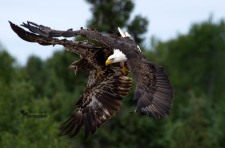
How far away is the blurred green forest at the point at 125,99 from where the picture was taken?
114 ft

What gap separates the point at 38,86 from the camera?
6738 cm

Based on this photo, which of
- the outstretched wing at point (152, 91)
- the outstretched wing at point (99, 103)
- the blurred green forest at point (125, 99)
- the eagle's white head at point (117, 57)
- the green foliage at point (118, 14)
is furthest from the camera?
the green foliage at point (118, 14)

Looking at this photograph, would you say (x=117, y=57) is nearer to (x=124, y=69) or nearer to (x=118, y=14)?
(x=124, y=69)

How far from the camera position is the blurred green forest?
34656 millimetres

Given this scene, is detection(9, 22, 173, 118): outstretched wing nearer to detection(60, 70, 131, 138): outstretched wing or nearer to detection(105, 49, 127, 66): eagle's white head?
detection(105, 49, 127, 66): eagle's white head

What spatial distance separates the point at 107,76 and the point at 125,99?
23723 mm

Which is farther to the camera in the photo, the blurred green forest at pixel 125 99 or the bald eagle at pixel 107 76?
the blurred green forest at pixel 125 99

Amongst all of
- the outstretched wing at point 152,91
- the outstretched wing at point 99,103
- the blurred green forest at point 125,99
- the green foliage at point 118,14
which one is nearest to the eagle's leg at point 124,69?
the outstretched wing at point 99,103

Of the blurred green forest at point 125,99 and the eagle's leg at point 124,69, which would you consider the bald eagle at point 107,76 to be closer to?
the eagle's leg at point 124,69

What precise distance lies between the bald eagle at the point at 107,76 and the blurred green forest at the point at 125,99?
1.22 metres

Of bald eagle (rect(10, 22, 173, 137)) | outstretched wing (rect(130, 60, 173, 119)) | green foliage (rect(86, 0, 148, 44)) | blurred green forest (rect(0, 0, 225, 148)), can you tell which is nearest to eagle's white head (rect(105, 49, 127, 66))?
bald eagle (rect(10, 22, 173, 137))

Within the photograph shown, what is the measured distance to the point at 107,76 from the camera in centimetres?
1825

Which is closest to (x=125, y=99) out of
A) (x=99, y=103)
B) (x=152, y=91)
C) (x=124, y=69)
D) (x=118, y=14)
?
(x=118, y=14)

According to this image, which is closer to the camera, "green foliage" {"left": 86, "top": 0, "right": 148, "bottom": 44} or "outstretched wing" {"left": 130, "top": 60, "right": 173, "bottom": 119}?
"outstretched wing" {"left": 130, "top": 60, "right": 173, "bottom": 119}
